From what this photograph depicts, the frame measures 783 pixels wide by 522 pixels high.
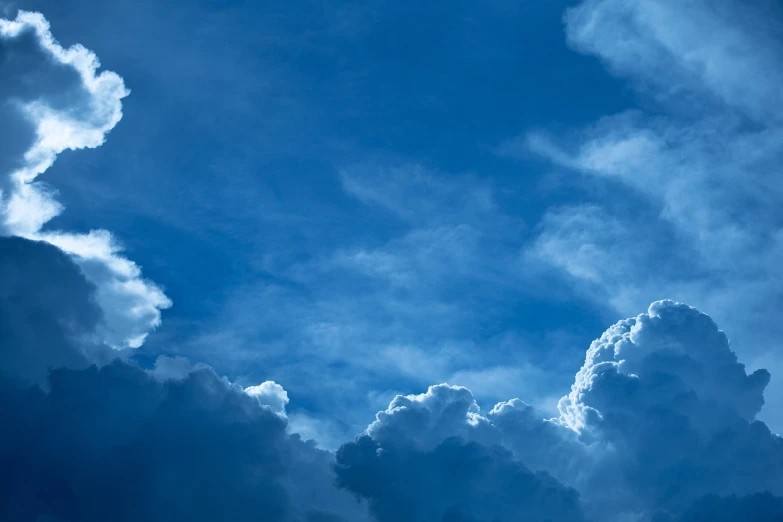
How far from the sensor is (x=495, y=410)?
122750 mm

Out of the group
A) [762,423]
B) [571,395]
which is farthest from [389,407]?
[762,423]

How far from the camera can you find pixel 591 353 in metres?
125

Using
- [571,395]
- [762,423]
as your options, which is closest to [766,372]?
[762,423]

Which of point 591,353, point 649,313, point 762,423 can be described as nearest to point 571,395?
point 591,353

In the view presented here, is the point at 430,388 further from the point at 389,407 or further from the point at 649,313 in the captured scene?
the point at 649,313

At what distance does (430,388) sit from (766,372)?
160 feet

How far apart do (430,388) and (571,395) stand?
22.0 m

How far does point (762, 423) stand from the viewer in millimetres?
116375

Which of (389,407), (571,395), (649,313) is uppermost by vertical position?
(649,313)

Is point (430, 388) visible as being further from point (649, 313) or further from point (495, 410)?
point (649, 313)

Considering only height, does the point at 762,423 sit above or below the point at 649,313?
below

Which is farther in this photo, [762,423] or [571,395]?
[571,395]

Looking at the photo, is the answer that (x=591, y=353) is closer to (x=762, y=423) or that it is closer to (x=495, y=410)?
(x=495, y=410)

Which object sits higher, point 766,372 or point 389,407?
point 766,372
